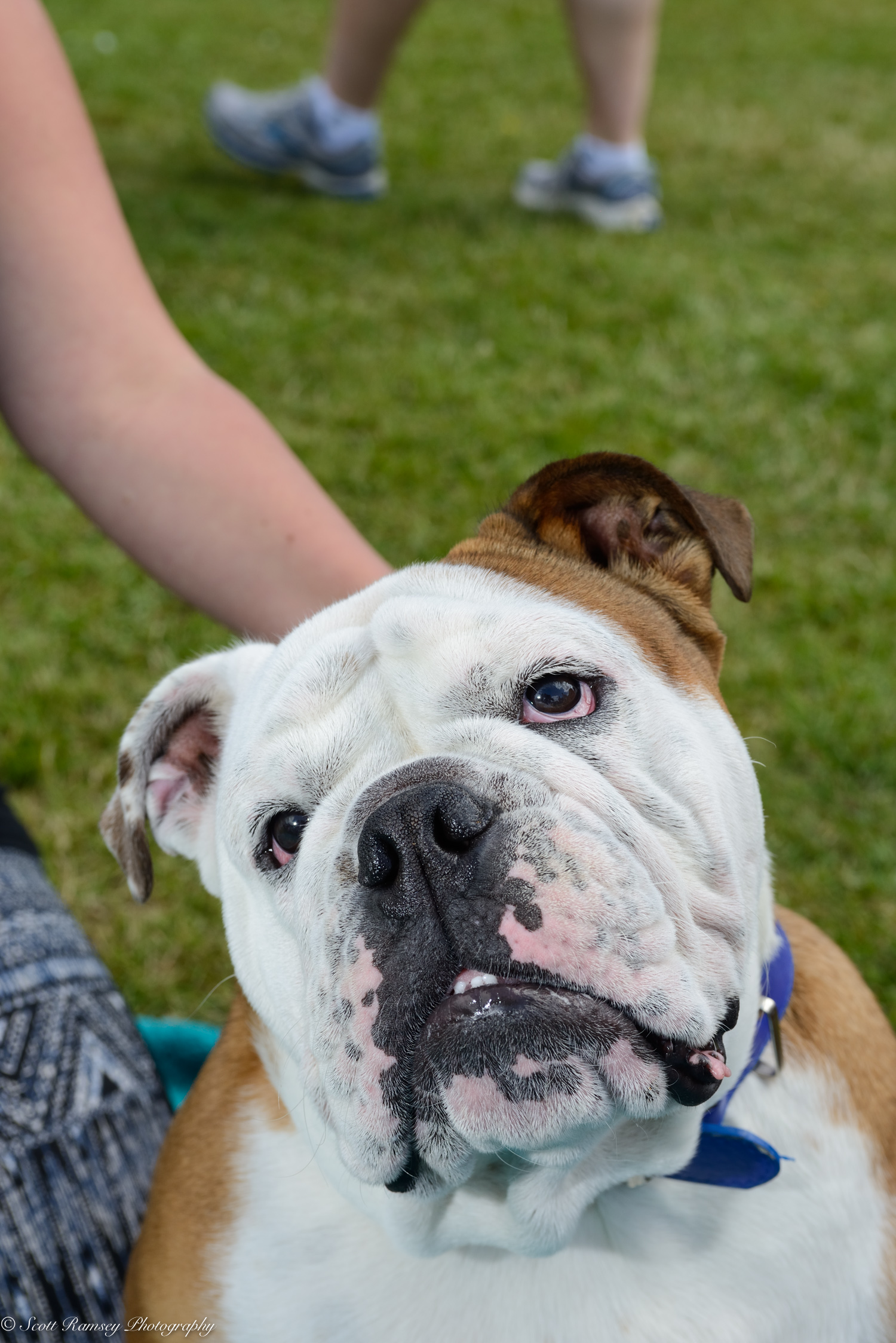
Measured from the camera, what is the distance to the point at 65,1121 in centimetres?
239

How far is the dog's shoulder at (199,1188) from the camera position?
2.12m

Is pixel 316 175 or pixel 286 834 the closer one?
pixel 286 834

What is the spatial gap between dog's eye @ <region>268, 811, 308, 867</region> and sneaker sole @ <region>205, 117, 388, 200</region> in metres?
7.35

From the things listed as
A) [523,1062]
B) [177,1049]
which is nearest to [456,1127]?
[523,1062]

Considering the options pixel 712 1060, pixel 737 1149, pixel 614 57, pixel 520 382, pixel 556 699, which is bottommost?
pixel 520 382

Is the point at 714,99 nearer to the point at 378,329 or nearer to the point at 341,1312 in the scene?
the point at 378,329

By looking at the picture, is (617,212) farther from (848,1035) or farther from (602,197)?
(848,1035)

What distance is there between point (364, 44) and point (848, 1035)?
7.16 metres

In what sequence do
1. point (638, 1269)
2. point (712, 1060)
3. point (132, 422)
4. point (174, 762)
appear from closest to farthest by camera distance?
point (712, 1060) → point (638, 1269) → point (174, 762) → point (132, 422)

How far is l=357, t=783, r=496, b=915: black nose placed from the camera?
1.58 metres

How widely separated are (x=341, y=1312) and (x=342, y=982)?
721 mm

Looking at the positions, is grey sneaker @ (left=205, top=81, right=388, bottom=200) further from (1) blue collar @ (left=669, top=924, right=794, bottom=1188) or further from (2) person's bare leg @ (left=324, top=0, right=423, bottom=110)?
(1) blue collar @ (left=669, top=924, right=794, bottom=1188)

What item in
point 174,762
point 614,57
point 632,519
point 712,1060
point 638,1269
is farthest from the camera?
point 614,57

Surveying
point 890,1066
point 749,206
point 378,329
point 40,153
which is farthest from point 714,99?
point 890,1066
